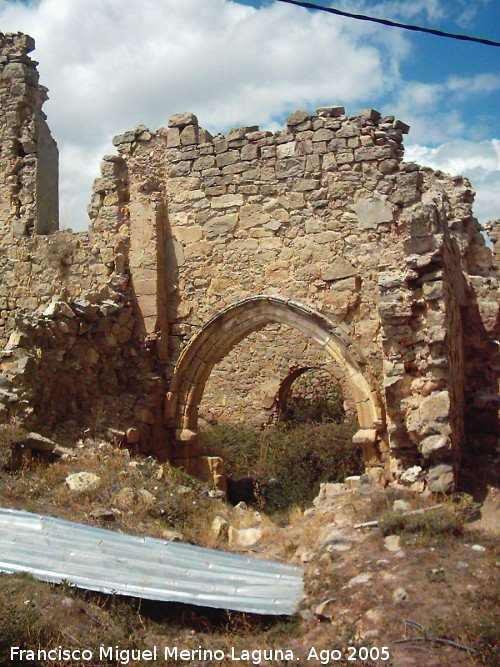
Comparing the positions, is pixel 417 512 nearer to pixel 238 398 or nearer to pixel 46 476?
pixel 46 476

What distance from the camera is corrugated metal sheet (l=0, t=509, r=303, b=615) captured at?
5418mm

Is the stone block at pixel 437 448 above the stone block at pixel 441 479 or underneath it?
above

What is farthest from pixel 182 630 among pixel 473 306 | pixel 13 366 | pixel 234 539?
pixel 473 306

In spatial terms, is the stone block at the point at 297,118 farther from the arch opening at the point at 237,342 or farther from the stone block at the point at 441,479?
the stone block at the point at 441,479

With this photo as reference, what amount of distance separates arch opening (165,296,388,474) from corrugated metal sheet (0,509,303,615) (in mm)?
3017

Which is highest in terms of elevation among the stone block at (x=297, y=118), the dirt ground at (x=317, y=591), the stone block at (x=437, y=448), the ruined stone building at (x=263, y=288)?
the stone block at (x=297, y=118)

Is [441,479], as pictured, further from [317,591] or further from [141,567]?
[141,567]

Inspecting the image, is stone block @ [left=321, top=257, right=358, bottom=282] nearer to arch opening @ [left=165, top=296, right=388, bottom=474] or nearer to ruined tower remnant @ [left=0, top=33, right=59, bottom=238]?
arch opening @ [left=165, top=296, right=388, bottom=474]

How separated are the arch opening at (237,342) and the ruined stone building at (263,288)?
2 cm

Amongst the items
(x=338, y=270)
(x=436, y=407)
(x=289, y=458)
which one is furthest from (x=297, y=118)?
(x=289, y=458)

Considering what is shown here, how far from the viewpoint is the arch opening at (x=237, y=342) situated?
8656 mm

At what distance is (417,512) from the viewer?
638cm

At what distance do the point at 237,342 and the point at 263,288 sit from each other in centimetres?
78

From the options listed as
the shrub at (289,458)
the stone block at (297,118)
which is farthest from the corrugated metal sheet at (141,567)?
the stone block at (297,118)
